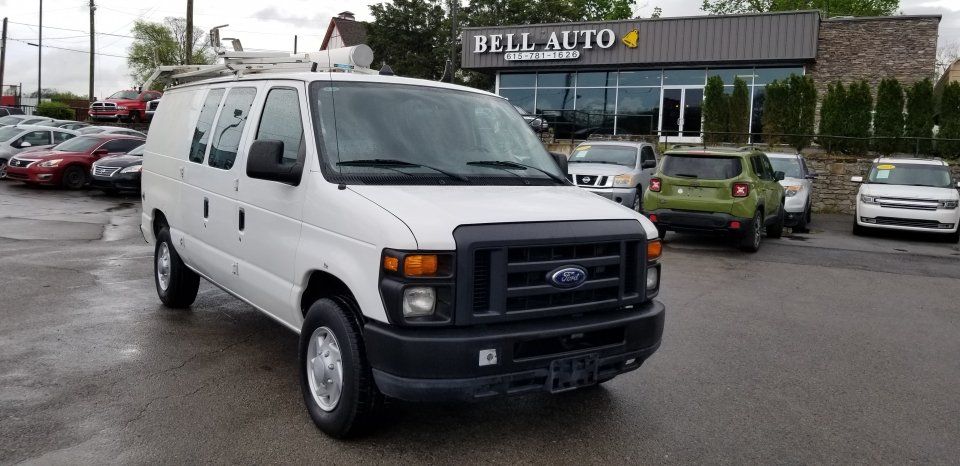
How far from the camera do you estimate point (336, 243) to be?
13.7ft

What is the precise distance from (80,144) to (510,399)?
1993cm

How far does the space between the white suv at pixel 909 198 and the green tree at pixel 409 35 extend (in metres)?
38.3

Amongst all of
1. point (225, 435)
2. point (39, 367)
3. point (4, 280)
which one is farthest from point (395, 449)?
point (4, 280)

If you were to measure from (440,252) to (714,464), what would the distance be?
6.22 feet

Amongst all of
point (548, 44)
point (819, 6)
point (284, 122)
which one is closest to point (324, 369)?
point (284, 122)

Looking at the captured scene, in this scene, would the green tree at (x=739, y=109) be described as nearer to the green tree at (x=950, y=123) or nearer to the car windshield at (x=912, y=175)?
the green tree at (x=950, y=123)

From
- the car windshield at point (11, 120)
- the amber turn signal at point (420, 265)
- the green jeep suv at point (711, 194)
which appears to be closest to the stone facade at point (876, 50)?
the green jeep suv at point (711, 194)

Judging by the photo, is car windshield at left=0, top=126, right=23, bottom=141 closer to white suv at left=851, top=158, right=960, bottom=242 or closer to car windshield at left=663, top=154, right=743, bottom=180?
car windshield at left=663, top=154, right=743, bottom=180

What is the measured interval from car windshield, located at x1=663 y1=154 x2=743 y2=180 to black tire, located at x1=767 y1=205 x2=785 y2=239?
260cm

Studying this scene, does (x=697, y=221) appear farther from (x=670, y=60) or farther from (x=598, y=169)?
(x=670, y=60)

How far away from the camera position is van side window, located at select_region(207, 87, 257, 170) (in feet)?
18.1

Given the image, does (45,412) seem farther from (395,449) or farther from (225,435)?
(395,449)

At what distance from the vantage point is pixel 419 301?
3777 mm

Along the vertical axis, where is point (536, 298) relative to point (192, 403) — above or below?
above
